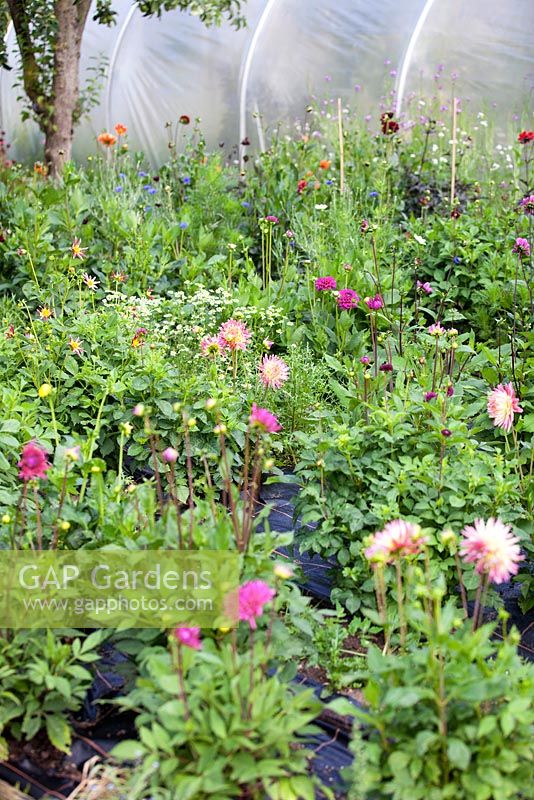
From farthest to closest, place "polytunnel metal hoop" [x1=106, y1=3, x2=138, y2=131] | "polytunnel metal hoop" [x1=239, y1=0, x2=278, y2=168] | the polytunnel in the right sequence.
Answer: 1. "polytunnel metal hoop" [x1=106, y1=3, x2=138, y2=131]
2. "polytunnel metal hoop" [x1=239, y1=0, x2=278, y2=168]
3. the polytunnel

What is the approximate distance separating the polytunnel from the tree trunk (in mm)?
600

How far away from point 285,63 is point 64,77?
211 cm

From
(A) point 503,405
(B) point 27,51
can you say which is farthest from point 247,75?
(A) point 503,405

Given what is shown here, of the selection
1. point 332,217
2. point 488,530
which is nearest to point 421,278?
point 332,217

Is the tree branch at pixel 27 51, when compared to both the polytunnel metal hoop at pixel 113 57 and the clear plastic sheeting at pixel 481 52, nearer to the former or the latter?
the polytunnel metal hoop at pixel 113 57

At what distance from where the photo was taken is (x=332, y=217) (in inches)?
195

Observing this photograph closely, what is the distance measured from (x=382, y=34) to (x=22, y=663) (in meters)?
6.62

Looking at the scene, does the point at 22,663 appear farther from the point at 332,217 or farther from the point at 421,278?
the point at 332,217

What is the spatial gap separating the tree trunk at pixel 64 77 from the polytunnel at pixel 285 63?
60cm

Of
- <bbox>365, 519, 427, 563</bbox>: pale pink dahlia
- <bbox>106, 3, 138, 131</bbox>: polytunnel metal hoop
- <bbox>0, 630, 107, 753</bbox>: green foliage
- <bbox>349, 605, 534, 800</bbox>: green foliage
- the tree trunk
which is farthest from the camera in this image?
<bbox>106, 3, 138, 131</bbox>: polytunnel metal hoop

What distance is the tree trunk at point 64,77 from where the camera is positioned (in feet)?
21.3

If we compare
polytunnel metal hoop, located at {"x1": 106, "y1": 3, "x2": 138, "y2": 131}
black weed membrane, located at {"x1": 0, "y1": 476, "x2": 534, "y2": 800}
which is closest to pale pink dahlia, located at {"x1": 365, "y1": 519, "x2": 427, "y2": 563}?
black weed membrane, located at {"x1": 0, "y1": 476, "x2": 534, "y2": 800}

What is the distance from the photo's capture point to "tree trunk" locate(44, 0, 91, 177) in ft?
21.3

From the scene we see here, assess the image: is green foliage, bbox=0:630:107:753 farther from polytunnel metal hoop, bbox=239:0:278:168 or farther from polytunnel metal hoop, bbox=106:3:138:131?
polytunnel metal hoop, bbox=106:3:138:131
